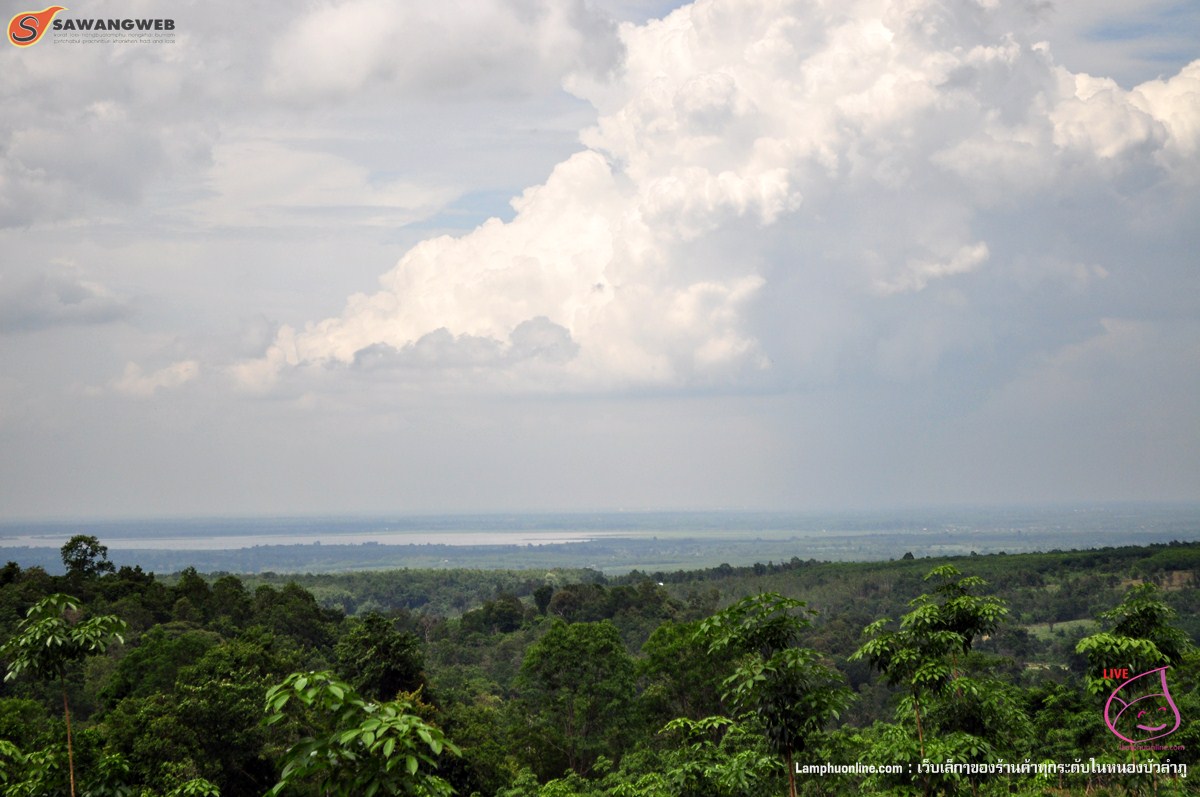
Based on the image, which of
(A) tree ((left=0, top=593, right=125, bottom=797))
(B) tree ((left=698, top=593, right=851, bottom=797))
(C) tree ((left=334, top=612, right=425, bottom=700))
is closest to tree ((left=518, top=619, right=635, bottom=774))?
(C) tree ((left=334, top=612, right=425, bottom=700))

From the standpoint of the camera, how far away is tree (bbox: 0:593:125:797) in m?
11.2

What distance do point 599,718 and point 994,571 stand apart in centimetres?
7997

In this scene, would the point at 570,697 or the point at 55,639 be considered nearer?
the point at 55,639

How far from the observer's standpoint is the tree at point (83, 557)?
189 ft

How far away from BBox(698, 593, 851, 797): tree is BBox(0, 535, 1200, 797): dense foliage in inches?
1.2

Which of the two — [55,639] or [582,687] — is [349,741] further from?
[582,687]

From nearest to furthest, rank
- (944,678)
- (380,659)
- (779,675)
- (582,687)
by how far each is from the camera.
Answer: (779,675) < (944,678) < (380,659) < (582,687)

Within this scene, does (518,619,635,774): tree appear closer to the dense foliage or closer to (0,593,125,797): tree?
the dense foliage

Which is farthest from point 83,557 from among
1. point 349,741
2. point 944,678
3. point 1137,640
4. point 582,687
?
point 349,741

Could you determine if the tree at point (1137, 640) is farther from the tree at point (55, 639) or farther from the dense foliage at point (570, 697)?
the tree at point (55, 639)

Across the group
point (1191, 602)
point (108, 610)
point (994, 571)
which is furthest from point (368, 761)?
point (994, 571)

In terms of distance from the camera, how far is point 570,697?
43.5 m

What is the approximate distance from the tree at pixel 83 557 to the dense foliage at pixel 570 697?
6.6 inches

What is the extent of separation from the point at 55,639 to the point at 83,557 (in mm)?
55132
